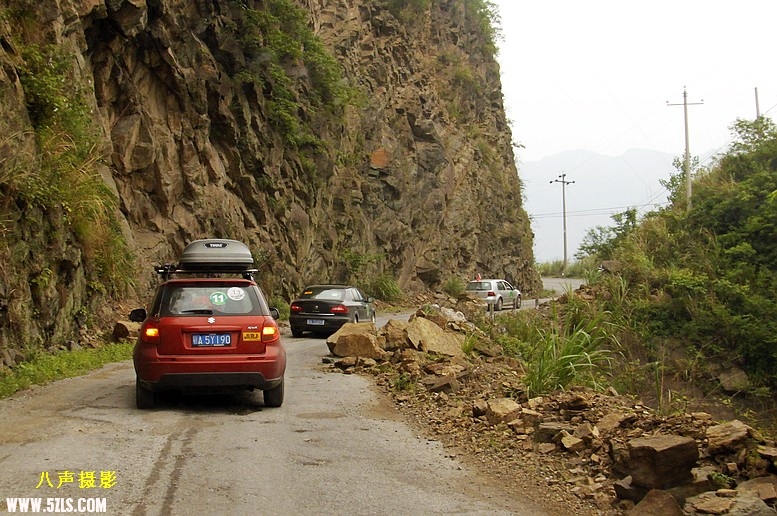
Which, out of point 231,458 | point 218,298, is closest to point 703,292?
point 218,298

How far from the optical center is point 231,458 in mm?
6633

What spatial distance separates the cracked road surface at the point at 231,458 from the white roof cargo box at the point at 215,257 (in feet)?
10.8

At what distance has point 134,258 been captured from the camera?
18.9 m

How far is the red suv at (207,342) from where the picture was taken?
8533 mm

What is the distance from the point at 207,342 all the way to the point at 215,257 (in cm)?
484

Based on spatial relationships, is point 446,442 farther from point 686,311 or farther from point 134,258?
point 686,311

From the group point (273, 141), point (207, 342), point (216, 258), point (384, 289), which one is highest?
point (273, 141)

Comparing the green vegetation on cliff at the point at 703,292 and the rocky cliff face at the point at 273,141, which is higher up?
the rocky cliff face at the point at 273,141

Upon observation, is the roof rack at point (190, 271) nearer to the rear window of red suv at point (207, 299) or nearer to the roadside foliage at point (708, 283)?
the rear window of red suv at point (207, 299)

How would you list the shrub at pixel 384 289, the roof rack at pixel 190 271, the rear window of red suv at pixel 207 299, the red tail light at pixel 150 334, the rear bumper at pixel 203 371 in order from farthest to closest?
the shrub at pixel 384 289, the roof rack at pixel 190 271, the rear window of red suv at pixel 207 299, the red tail light at pixel 150 334, the rear bumper at pixel 203 371

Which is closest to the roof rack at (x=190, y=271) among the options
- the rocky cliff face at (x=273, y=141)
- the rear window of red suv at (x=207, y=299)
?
the rear window of red suv at (x=207, y=299)

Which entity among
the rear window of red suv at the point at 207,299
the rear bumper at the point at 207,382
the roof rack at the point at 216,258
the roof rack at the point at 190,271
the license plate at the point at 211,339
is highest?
the roof rack at the point at 216,258

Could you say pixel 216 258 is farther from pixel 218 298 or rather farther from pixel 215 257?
pixel 218 298

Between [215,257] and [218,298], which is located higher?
[215,257]
